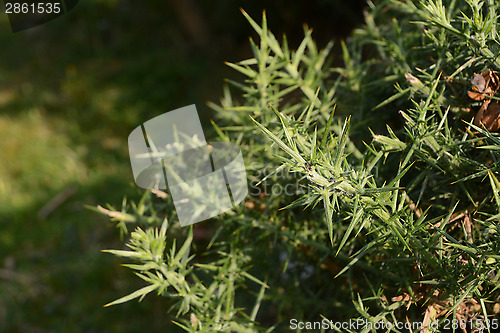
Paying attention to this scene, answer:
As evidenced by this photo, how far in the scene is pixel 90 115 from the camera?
2.12 metres

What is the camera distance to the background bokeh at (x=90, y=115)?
1.49 m

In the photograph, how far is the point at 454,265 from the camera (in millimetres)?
512

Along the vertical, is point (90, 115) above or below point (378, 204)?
below

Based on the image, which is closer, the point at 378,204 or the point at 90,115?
the point at 378,204

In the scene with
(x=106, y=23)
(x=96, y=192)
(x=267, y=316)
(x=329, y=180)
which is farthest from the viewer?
(x=106, y=23)

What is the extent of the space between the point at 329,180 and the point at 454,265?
19 centimetres

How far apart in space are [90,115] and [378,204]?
1.87 meters

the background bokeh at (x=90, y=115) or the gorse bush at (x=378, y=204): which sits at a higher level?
the gorse bush at (x=378, y=204)

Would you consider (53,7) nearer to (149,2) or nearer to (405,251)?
(405,251)

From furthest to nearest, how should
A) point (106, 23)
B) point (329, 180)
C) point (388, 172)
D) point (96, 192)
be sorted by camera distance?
point (106, 23), point (96, 192), point (388, 172), point (329, 180)

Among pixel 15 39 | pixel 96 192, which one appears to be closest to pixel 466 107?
pixel 96 192

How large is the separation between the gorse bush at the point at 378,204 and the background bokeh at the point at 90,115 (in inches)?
27.8

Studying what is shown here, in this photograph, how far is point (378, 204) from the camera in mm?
461

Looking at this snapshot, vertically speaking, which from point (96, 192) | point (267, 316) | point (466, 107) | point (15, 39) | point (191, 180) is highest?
point (466, 107)
